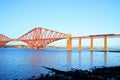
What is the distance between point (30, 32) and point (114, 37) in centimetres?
6487

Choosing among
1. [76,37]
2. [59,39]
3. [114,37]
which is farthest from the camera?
[59,39]

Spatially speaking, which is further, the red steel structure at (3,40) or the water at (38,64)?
the red steel structure at (3,40)

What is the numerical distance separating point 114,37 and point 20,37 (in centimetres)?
7019

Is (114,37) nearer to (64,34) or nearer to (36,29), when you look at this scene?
(64,34)

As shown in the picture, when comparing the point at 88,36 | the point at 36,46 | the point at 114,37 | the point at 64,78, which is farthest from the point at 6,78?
the point at 36,46

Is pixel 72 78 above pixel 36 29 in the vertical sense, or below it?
below

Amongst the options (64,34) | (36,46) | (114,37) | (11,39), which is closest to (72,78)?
(114,37)

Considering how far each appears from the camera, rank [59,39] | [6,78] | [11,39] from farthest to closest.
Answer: [11,39] → [59,39] → [6,78]

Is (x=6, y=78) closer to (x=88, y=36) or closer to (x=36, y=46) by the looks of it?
(x=88, y=36)

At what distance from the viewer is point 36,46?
407ft

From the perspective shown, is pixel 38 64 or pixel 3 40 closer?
pixel 38 64

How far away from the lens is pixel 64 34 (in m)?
116

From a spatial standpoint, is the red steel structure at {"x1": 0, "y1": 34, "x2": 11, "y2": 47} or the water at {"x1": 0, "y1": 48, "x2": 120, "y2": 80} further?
the red steel structure at {"x1": 0, "y1": 34, "x2": 11, "y2": 47}

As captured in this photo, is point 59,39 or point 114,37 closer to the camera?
point 114,37
